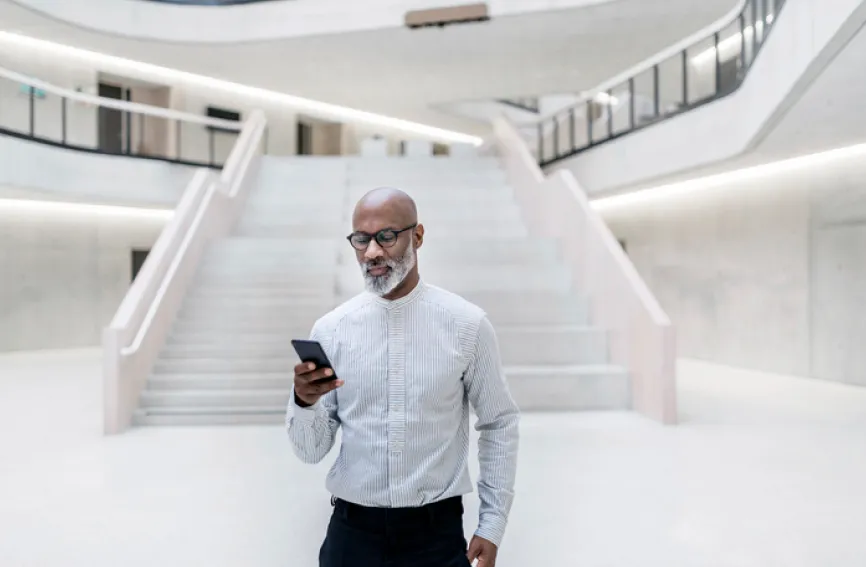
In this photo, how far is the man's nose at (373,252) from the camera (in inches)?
73.7

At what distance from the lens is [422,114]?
73.0 feet

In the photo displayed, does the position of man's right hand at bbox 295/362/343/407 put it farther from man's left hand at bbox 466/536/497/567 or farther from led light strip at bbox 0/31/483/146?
led light strip at bbox 0/31/483/146

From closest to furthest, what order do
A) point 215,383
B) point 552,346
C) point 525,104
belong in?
point 215,383 → point 552,346 → point 525,104

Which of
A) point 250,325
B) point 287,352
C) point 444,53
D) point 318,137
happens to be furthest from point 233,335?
point 318,137

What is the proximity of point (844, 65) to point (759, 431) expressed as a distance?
10.7 ft

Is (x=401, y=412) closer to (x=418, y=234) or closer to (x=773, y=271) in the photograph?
(x=418, y=234)

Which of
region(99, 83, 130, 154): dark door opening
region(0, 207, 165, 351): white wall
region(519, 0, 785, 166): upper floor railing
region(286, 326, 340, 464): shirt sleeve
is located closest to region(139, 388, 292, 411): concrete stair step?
region(286, 326, 340, 464): shirt sleeve

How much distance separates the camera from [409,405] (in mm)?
1937

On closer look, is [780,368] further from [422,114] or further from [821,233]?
[422,114]

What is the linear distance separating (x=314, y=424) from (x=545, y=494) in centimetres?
296

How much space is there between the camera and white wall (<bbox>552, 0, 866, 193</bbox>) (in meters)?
5.52

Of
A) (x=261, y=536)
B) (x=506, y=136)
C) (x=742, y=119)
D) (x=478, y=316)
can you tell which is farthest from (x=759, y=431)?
(x=506, y=136)

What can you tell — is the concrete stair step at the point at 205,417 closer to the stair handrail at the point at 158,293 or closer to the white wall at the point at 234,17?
the stair handrail at the point at 158,293

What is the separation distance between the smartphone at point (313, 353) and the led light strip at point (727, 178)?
952 centimetres
